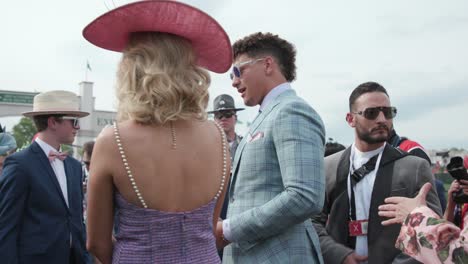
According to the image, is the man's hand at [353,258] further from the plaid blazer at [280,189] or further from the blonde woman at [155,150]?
the blonde woman at [155,150]

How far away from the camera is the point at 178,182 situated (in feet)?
6.12

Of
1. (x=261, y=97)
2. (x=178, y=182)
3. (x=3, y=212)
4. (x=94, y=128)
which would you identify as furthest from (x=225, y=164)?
(x=94, y=128)

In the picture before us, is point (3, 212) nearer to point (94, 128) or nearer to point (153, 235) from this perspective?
point (153, 235)

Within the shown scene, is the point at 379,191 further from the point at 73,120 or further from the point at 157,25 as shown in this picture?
the point at 73,120

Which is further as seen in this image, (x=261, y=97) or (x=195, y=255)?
(x=261, y=97)

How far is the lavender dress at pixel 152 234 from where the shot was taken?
6.01 feet

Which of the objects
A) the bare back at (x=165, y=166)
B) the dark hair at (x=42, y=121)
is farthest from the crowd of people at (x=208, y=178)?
the dark hair at (x=42, y=121)

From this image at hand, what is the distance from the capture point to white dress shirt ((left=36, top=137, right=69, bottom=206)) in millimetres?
4211

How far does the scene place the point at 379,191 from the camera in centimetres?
312

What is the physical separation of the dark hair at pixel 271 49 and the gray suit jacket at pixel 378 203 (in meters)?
0.82

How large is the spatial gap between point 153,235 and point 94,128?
154 feet

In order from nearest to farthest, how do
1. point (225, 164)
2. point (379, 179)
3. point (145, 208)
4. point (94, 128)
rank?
point (145, 208) → point (225, 164) → point (379, 179) → point (94, 128)

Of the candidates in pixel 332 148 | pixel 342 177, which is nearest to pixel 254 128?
pixel 342 177

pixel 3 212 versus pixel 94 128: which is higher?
pixel 3 212
